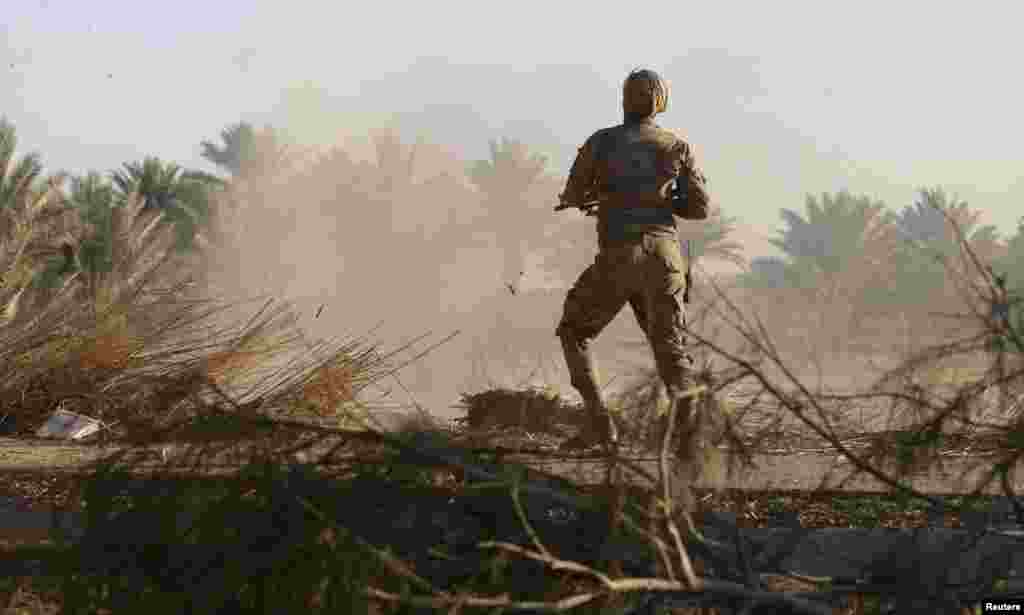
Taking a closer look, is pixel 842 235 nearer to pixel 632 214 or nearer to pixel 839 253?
pixel 839 253

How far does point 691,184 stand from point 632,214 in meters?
0.37

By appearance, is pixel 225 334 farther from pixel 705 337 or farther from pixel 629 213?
pixel 705 337

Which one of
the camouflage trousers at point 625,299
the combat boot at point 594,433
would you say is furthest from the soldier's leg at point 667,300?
the combat boot at point 594,433

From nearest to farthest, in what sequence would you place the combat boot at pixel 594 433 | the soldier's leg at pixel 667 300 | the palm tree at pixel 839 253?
the combat boot at pixel 594 433 → the soldier's leg at pixel 667 300 → the palm tree at pixel 839 253

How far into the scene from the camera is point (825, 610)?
2.02 metres

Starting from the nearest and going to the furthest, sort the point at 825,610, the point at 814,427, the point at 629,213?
1. the point at 825,610
2. the point at 814,427
3. the point at 629,213

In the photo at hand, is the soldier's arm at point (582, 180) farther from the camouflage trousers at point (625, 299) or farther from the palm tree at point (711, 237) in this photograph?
the palm tree at point (711, 237)

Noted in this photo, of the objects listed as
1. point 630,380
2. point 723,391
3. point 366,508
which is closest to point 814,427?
point 723,391

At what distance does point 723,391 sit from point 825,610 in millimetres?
641

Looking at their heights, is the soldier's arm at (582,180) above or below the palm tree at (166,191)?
below

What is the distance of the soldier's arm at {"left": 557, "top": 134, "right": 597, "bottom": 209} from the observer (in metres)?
5.36

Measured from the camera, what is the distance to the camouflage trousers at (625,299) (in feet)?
16.3

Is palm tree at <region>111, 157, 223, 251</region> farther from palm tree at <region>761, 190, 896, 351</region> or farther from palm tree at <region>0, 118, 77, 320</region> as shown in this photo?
palm tree at <region>761, 190, 896, 351</region>

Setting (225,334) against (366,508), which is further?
(225,334)
